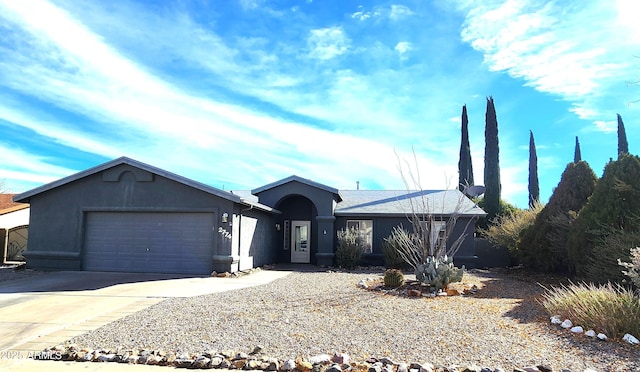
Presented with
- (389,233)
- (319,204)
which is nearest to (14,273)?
(319,204)

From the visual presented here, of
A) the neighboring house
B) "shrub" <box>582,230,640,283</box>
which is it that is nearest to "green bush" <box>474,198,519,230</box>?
"shrub" <box>582,230,640,283</box>

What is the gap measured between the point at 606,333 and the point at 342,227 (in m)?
13.8

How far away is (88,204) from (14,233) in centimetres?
782

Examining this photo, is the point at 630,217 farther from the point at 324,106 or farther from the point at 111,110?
the point at 111,110

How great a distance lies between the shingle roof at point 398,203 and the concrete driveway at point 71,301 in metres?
6.21

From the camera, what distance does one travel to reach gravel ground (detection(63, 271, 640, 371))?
5477 mm

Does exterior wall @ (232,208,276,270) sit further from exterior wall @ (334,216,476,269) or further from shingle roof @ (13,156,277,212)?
exterior wall @ (334,216,476,269)

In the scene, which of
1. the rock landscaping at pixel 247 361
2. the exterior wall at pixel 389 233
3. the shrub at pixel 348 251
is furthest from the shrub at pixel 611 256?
the shrub at pixel 348 251

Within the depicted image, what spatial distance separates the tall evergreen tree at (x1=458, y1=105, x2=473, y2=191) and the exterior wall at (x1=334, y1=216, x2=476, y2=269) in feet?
47.5

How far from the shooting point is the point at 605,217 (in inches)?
→ 484

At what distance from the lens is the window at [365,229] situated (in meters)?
19.7

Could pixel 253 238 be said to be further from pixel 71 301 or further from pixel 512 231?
pixel 512 231

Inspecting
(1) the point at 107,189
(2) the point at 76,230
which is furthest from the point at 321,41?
(2) the point at 76,230

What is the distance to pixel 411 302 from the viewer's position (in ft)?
30.1
